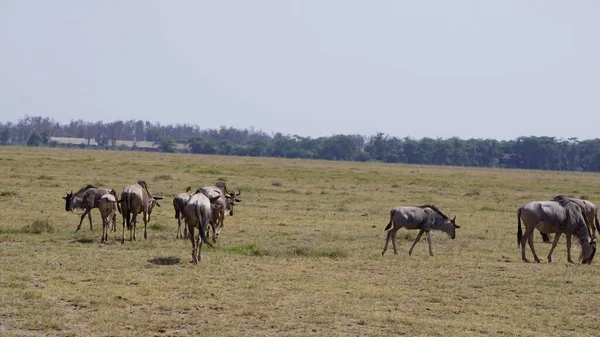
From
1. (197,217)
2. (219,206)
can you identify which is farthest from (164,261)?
(219,206)

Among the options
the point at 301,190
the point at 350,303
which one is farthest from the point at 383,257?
the point at 301,190

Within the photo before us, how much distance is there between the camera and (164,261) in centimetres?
1466

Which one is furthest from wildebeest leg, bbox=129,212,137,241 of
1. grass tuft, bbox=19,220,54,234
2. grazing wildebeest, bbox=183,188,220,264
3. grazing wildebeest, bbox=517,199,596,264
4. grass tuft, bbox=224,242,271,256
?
grazing wildebeest, bbox=517,199,596,264

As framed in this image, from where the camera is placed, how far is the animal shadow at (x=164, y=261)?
14.4 meters

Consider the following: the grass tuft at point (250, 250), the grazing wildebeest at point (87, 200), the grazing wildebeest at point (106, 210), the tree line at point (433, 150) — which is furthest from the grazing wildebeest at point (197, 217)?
the tree line at point (433, 150)

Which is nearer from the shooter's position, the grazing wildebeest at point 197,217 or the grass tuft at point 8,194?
the grazing wildebeest at point 197,217

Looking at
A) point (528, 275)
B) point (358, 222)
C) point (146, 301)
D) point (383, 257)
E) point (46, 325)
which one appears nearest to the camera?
point (46, 325)

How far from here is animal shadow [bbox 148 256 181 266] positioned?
14.4 meters

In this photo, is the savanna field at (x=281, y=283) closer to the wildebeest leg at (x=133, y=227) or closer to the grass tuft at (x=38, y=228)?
the grass tuft at (x=38, y=228)

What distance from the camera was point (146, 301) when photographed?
11.2 meters

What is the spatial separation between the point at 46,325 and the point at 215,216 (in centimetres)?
728

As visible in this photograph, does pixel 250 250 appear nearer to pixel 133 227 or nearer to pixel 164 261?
pixel 164 261

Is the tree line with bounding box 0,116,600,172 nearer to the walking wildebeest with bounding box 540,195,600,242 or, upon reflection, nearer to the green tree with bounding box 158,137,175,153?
the green tree with bounding box 158,137,175,153

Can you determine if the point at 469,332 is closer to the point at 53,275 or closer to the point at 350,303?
the point at 350,303
